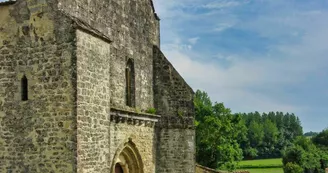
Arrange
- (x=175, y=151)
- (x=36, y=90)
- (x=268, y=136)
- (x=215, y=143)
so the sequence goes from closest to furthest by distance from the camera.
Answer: (x=36, y=90) < (x=175, y=151) < (x=215, y=143) < (x=268, y=136)

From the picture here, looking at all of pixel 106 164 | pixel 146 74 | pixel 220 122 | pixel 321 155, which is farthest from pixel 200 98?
pixel 106 164

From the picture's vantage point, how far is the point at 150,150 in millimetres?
18234

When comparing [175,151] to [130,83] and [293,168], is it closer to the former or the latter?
[130,83]

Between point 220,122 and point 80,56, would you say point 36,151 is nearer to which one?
point 80,56

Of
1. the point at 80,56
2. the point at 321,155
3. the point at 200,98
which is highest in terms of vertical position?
the point at 200,98

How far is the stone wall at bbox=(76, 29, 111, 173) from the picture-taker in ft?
38.8

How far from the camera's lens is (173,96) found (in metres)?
19.2

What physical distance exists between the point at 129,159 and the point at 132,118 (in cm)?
164

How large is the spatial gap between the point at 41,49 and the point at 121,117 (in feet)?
13.9

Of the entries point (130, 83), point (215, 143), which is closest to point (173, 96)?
point (130, 83)

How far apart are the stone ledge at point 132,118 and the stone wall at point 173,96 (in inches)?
26.1

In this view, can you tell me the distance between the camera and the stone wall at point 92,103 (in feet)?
38.8

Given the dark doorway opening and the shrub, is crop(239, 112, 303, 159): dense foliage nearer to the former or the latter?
the shrub

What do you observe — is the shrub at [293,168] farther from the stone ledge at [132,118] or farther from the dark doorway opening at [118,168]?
the dark doorway opening at [118,168]
